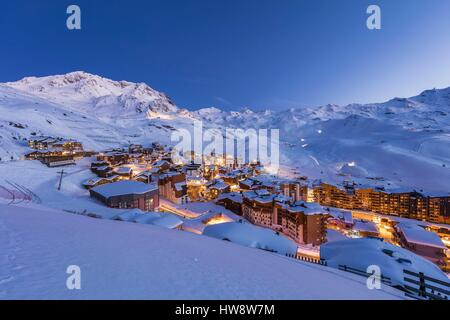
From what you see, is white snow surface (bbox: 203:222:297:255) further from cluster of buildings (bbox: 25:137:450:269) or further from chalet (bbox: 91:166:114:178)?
chalet (bbox: 91:166:114:178)

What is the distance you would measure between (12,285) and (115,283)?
1318 mm

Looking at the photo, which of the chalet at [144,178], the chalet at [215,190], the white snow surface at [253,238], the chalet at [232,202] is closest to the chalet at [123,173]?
the chalet at [144,178]

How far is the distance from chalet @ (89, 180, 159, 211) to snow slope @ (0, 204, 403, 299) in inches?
697

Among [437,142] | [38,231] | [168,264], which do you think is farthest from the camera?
[437,142]

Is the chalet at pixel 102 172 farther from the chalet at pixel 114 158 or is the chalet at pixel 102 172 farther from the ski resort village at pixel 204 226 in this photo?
the chalet at pixel 114 158

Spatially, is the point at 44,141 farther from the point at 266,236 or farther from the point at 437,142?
the point at 437,142

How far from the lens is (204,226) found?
24.7 meters

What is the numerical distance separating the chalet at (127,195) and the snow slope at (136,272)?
17.7 meters

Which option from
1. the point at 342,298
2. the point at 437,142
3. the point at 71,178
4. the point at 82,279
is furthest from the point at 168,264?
the point at 437,142

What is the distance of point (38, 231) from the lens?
17.6 ft

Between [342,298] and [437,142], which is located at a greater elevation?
[437,142]

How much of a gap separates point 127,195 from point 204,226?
9409mm

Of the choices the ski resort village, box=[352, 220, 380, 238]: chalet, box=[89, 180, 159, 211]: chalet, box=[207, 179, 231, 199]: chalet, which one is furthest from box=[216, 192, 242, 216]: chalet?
box=[352, 220, 380, 238]: chalet

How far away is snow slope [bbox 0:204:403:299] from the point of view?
3156mm
